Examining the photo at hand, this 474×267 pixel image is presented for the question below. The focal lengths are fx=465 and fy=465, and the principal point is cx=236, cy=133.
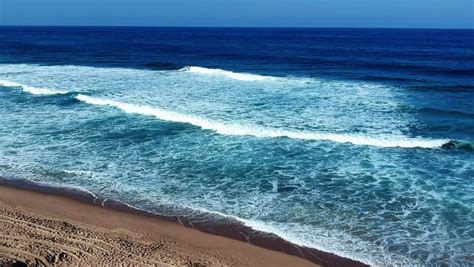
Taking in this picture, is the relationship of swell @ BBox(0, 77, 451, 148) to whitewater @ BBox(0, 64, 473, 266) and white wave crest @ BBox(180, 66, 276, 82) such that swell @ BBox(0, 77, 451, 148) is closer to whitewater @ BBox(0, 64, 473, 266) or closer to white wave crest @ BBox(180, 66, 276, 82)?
whitewater @ BBox(0, 64, 473, 266)

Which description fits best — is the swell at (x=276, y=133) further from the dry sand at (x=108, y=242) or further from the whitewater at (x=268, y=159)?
the dry sand at (x=108, y=242)

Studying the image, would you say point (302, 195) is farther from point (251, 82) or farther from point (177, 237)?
point (251, 82)

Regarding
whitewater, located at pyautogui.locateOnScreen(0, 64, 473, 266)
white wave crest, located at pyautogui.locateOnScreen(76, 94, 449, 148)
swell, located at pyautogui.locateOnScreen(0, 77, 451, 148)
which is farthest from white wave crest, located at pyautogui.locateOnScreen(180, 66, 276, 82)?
white wave crest, located at pyautogui.locateOnScreen(76, 94, 449, 148)

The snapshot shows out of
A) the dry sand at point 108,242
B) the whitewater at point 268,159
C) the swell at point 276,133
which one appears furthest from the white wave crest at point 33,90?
the dry sand at point 108,242

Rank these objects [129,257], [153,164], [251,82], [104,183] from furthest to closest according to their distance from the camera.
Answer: [251,82] < [153,164] < [104,183] < [129,257]

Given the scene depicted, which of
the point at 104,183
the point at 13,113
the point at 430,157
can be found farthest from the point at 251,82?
the point at 104,183
